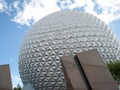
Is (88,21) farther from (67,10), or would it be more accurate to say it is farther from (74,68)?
(74,68)

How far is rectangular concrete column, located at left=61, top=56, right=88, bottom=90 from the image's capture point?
8.26 meters

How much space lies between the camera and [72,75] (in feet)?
27.7

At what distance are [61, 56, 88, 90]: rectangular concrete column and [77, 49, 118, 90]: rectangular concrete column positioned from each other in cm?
21

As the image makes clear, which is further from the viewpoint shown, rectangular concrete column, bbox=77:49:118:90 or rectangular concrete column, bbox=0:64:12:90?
rectangular concrete column, bbox=0:64:12:90

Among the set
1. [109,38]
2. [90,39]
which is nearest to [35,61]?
[90,39]

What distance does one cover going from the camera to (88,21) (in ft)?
106

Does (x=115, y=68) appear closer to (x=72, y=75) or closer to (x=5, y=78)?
(x=5, y=78)

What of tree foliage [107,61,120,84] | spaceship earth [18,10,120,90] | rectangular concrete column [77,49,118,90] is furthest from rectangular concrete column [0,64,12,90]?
tree foliage [107,61,120,84]

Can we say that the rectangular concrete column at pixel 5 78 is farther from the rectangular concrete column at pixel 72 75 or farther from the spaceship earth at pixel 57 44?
the spaceship earth at pixel 57 44

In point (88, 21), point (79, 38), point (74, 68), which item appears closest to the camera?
point (74, 68)

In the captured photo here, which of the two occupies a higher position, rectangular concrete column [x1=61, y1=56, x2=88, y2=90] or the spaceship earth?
the spaceship earth

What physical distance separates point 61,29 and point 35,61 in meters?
4.21

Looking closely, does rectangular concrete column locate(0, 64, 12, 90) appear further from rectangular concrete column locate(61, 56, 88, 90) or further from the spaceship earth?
the spaceship earth

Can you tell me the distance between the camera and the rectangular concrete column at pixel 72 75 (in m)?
8.26
